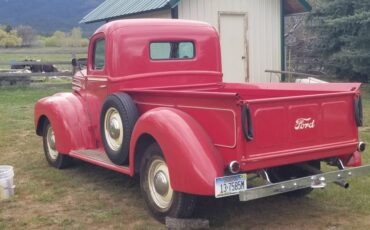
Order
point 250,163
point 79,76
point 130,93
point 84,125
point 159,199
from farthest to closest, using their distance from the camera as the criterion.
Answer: point 79,76, point 84,125, point 130,93, point 159,199, point 250,163

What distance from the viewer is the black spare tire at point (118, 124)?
548cm

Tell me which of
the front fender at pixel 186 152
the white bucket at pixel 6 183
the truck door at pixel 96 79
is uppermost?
the truck door at pixel 96 79

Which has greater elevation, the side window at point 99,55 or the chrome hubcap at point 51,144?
the side window at point 99,55

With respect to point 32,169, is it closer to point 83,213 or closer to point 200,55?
point 83,213

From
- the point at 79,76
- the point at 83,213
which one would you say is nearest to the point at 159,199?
the point at 83,213

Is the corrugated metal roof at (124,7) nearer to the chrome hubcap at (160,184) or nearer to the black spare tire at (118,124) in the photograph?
the black spare tire at (118,124)

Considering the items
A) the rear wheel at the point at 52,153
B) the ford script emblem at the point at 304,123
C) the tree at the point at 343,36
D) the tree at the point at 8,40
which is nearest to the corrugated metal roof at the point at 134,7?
the tree at the point at 343,36

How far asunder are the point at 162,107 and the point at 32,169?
2.89 metres

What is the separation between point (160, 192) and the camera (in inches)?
198

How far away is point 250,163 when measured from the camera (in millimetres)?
4434

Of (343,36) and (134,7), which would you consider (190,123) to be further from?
(343,36)

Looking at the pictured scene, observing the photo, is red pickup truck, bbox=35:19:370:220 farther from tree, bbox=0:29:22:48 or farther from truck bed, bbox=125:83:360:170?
tree, bbox=0:29:22:48

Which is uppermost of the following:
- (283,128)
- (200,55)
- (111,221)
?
(200,55)

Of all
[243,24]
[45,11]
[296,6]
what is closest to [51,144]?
[243,24]
